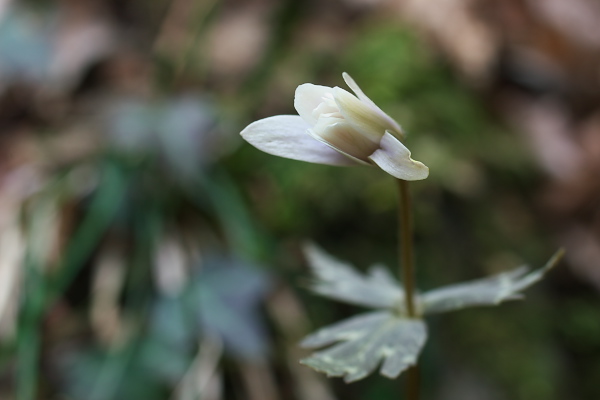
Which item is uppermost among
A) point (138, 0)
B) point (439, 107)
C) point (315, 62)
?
point (138, 0)

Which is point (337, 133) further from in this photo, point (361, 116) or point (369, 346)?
point (369, 346)

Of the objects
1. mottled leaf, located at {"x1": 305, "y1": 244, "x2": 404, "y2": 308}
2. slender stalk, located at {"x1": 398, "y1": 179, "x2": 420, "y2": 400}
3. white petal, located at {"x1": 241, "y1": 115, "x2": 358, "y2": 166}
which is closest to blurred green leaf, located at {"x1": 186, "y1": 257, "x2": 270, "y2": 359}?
mottled leaf, located at {"x1": 305, "y1": 244, "x2": 404, "y2": 308}

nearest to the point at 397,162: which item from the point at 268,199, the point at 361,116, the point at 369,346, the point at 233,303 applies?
the point at 361,116

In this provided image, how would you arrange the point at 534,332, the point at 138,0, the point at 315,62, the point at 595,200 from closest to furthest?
the point at 534,332
the point at 315,62
the point at 595,200
the point at 138,0

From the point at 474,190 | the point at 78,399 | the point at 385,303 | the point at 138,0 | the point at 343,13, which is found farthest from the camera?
the point at 138,0

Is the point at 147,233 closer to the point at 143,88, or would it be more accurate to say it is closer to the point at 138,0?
the point at 143,88

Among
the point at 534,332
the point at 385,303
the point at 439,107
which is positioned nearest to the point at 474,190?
the point at 439,107

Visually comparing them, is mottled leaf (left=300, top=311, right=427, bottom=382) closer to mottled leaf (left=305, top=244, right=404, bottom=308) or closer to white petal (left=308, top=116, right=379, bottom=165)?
mottled leaf (left=305, top=244, right=404, bottom=308)
